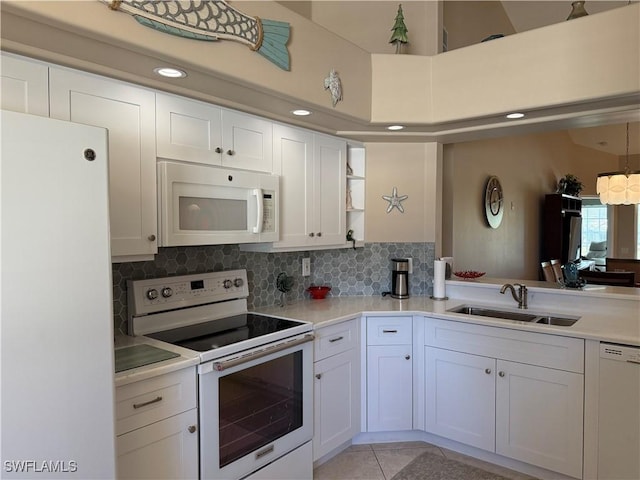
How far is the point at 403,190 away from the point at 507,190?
2463 mm

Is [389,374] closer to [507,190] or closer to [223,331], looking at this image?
[223,331]

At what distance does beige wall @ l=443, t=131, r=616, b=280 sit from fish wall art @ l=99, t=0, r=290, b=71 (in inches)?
85.5

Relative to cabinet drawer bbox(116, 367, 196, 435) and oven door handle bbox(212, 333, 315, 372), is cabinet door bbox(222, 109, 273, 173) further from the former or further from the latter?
cabinet drawer bbox(116, 367, 196, 435)

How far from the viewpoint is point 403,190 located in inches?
141

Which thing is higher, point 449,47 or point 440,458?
point 449,47

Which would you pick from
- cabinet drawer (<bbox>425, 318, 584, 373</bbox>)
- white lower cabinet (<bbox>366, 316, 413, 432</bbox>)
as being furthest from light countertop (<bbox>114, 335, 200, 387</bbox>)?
cabinet drawer (<bbox>425, 318, 584, 373</bbox>)

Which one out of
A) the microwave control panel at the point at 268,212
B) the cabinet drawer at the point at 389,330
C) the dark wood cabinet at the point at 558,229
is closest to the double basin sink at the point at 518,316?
the cabinet drawer at the point at 389,330

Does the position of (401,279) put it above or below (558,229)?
below

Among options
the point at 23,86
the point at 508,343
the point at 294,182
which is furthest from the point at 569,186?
the point at 23,86

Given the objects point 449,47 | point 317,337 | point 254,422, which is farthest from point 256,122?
point 449,47

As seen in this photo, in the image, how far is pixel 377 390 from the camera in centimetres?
303

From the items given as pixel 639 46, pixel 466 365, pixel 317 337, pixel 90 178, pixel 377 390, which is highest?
pixel 639 46

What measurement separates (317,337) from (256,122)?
1373 mm

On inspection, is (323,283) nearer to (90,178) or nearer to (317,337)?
(317,337)
